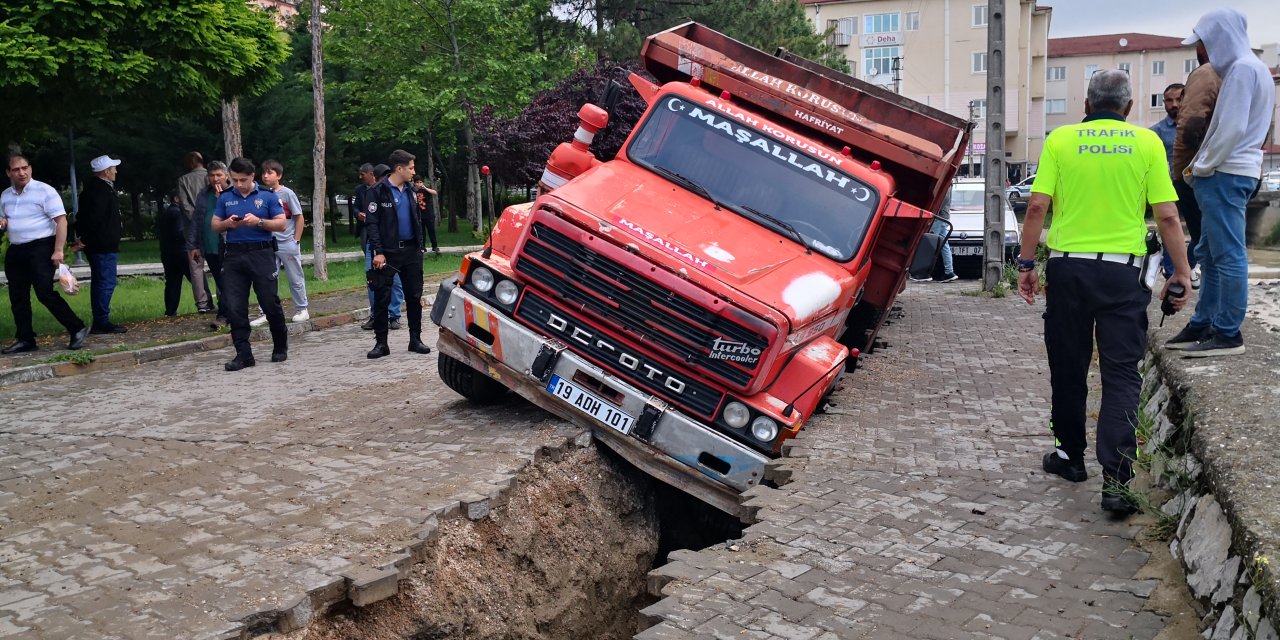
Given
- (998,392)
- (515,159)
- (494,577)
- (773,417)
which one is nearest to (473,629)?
(494,577)

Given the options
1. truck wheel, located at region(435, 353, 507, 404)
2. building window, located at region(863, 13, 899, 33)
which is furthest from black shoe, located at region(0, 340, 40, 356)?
building window, located at region(863, 13, 899, 33)

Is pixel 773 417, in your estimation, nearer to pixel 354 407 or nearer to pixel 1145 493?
pixel 1145 493

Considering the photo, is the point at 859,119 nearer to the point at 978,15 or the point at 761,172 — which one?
the point at 761,172

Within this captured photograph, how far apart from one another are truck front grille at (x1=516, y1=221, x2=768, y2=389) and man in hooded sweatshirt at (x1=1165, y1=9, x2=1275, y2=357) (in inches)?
113

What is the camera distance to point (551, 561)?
19.6 ft


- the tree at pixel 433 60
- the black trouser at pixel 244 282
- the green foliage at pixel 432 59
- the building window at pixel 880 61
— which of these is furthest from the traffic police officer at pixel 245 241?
the building window at pixel 880 61

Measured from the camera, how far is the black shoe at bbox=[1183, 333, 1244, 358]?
6.50 metres

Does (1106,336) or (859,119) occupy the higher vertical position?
(859,119)

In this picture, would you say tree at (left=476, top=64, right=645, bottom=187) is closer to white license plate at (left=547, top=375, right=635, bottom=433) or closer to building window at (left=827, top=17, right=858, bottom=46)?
white license plate at (left=547, top=375, right=635, bottom=433)

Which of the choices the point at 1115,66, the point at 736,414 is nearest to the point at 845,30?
the point at 1115,66

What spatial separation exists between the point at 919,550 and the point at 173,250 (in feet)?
36.8

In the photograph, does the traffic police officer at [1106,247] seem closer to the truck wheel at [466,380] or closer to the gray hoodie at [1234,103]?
the gray hoodie at [1234,103]

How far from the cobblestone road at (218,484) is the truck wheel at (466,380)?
0.15m

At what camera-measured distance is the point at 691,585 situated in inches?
175
